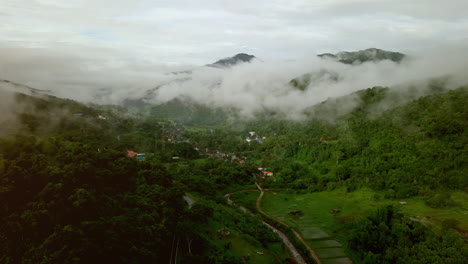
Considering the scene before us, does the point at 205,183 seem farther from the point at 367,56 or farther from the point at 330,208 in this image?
the point at 367,56

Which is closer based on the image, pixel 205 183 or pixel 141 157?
pixel 205 183

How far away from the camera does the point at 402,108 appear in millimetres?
70688

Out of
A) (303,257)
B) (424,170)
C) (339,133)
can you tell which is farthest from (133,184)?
(339,133)

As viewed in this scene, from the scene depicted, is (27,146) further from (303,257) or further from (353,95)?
(353,95)

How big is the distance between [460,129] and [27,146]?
199 feet

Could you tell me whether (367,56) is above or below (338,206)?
above

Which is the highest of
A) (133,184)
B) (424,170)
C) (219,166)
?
(133,184)

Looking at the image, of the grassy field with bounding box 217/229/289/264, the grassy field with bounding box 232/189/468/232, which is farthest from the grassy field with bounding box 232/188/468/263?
the grassy field with bounding box 217/229/289/264

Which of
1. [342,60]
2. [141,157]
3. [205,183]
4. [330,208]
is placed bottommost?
[330,208]

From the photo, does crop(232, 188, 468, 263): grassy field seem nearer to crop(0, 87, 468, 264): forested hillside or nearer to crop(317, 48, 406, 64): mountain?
crop(0, 87, 468, 264): forested hillside

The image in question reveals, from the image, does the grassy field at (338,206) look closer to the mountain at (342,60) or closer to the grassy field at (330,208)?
the grassy field at (330,208)

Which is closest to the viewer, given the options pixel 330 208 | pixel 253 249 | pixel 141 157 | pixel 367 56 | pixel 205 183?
pixel 253 249

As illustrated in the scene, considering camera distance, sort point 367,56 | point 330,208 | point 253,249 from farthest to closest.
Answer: point 367,56, point 330,208, point 253,249

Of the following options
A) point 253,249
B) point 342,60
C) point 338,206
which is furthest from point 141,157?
point 342,60
